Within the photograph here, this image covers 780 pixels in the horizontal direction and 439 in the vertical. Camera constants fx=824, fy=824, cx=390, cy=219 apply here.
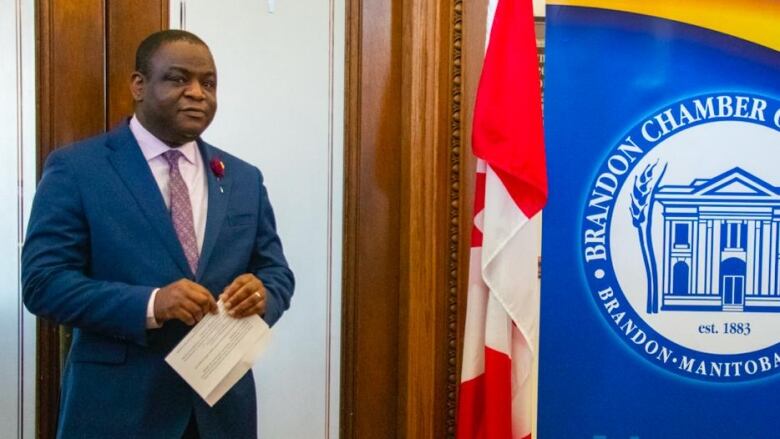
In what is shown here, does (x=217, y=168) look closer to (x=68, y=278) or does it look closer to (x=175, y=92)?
(x=175, y=92)

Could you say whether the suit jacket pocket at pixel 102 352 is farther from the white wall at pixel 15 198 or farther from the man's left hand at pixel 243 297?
the white wall at pixel 15 198

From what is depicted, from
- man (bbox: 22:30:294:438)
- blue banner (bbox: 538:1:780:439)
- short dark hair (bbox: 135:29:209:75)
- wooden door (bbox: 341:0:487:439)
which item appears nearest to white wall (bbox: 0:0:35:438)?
man (bbox: 22:30:294:438)

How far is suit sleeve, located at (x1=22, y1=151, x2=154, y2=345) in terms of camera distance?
1.60m

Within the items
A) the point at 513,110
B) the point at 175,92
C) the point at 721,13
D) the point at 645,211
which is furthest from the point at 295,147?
the point at 721,13

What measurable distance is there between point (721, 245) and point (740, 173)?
201mm

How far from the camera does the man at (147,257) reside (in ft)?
5.32

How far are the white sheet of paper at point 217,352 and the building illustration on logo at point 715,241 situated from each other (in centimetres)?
110

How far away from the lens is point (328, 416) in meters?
2.18

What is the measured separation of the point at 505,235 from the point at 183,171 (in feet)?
2.52

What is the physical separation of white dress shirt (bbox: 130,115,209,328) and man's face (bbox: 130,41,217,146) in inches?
0.9

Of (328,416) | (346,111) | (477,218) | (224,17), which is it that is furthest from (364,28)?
(328,416)

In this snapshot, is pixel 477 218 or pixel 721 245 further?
pixel 721 245

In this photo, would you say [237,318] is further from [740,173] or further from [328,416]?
[740,173]

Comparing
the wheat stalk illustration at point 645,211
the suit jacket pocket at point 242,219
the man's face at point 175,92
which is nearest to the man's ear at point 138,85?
the man's face at point 175,92
